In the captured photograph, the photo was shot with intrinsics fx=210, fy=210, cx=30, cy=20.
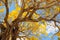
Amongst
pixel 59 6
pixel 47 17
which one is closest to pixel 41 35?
pixel 47 17

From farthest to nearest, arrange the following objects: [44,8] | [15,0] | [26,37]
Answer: [26,37] → [15,0] → [44,8]

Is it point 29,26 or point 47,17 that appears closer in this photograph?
point 47,17

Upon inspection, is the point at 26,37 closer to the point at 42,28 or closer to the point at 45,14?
the point at 42,28

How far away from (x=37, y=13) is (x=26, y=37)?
8.50 ft

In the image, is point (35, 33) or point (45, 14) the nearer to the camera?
point (45, 14)

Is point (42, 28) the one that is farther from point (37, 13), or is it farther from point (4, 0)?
point (4, 0)

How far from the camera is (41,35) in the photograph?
35.3ft

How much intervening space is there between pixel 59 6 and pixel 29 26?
3121mm

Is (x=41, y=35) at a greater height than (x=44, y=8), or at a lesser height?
greater

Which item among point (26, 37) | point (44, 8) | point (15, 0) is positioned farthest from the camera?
point (26, 37)

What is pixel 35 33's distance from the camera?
1048 centimetres

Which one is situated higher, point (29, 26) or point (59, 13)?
point (29, 26)

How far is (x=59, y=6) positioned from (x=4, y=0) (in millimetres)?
1997

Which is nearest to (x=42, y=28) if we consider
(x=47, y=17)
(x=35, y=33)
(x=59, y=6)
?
(x=35, y=33)
